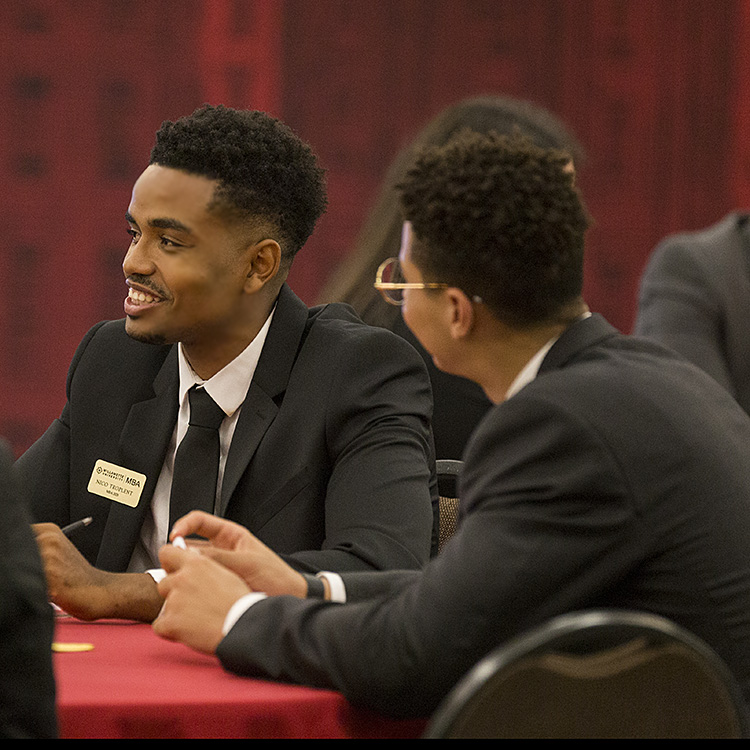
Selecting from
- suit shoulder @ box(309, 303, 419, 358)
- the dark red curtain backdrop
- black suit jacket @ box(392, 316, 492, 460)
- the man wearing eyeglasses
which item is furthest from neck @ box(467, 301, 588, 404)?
the dark red curtain backdrop

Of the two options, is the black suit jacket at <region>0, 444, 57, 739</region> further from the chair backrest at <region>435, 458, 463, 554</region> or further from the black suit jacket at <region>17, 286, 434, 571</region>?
the chair backrest at <region>435, 458, 463, 554</region>

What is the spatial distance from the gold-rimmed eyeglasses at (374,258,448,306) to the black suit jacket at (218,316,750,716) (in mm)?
286

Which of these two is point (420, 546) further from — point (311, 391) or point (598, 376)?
point (598, 376)

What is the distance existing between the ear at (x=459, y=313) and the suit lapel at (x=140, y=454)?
757mm

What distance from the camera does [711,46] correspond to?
17.1 feet

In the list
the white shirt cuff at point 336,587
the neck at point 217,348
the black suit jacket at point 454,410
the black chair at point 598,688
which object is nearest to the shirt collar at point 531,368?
the white shirt cuff at point 336,587

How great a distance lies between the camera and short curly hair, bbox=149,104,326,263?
7.19ft

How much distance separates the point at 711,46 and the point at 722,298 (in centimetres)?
307

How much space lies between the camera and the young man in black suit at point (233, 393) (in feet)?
6.77

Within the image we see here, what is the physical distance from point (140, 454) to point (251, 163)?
1.95 ft

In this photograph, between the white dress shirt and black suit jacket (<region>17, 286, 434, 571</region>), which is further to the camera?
the white dress shirt

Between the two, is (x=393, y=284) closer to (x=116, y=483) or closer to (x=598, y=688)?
(x=116, y=483)

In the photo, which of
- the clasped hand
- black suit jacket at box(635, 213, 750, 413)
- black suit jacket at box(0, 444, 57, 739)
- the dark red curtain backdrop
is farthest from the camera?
the dark red curtain backdrop

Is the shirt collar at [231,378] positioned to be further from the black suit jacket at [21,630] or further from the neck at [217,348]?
the black suit jacket at [21,630]
